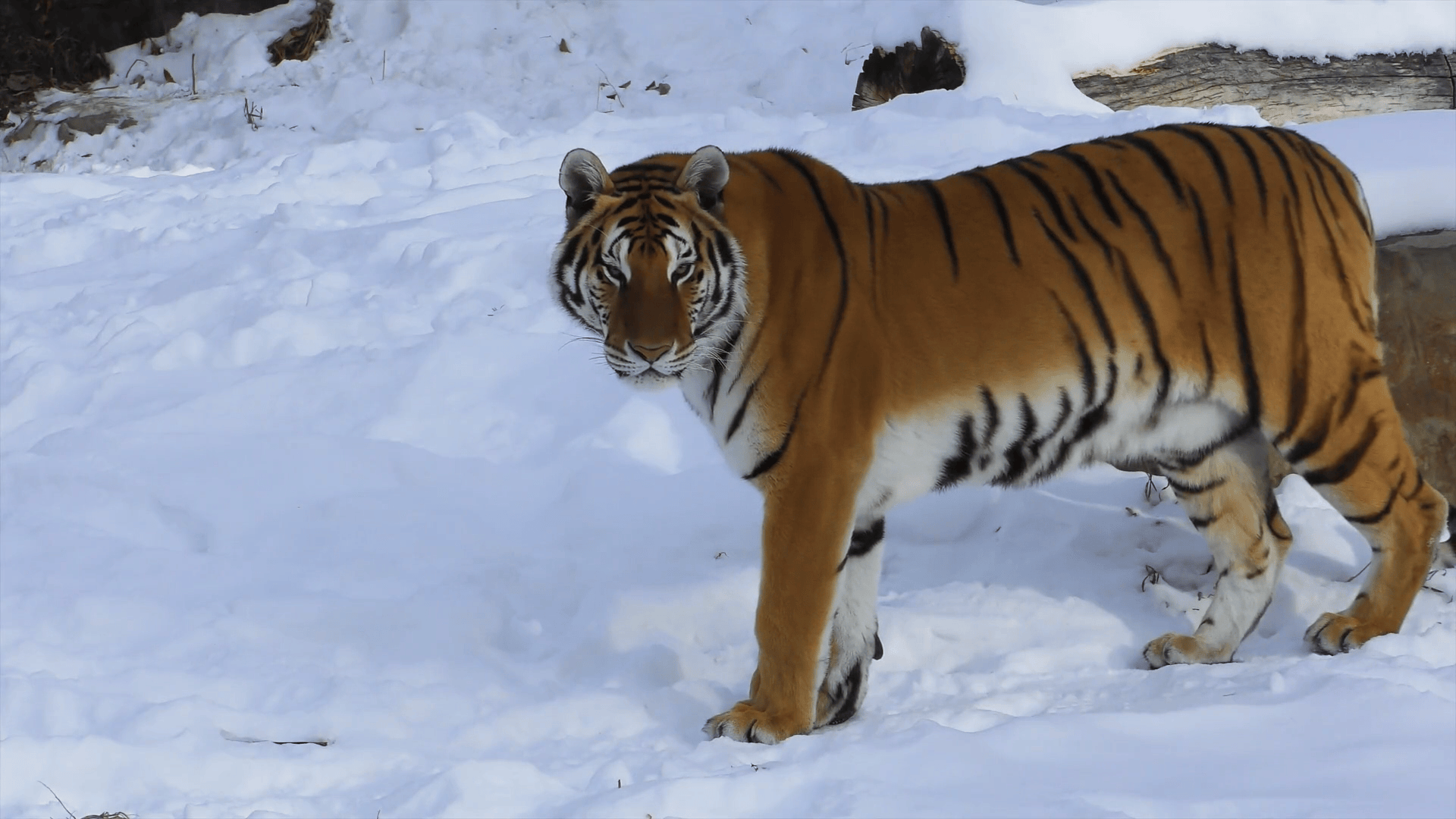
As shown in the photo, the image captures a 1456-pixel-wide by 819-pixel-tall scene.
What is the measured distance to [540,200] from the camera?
630cm

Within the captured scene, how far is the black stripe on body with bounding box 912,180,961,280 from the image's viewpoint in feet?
10.4

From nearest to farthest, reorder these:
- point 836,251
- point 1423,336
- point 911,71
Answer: point 836,251
point 1423,336
point 911,71

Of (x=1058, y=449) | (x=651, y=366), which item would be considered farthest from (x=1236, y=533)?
(x=651, y=366)

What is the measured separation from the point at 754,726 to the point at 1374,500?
1.61 m

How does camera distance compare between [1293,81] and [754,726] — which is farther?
[1293,81]

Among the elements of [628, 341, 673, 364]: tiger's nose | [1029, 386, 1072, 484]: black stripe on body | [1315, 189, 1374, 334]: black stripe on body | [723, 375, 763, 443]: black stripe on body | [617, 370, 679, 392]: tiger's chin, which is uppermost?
[1315, 189, 1374, 334]: black stripe on body

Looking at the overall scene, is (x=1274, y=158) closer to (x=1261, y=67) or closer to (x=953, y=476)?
(x=953, y=476)

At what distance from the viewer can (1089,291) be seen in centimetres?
320

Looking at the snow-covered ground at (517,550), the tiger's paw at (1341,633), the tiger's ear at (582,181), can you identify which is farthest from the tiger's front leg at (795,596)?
the tiger's paw at (1341,633)

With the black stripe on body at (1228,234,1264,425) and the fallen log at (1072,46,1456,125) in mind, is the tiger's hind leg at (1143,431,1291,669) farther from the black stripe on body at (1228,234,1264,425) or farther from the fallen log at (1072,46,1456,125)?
the fallen log at (1072,46,1456,125)

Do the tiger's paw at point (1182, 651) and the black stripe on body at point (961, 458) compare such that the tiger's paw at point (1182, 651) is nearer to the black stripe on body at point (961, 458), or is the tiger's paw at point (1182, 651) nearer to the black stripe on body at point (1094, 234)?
the black stripe on body at point (961, 458)

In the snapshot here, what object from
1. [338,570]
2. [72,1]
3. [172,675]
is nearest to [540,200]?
[338,570]

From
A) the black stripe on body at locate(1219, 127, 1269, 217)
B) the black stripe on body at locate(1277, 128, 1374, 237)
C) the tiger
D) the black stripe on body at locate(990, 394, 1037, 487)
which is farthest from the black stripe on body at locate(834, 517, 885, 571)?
the black stripe on body at locate(1277, 128, 1374, 237)

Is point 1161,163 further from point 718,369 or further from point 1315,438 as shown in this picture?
point 718,369
